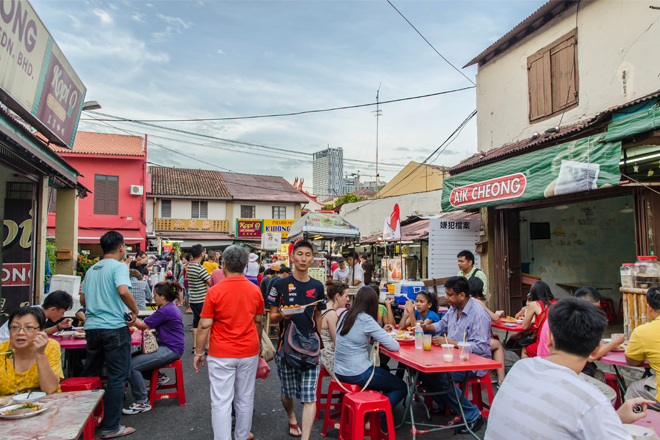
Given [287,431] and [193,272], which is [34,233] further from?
[287,431]

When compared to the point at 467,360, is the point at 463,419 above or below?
below

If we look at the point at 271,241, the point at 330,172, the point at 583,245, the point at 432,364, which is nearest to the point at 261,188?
the point at 271,241

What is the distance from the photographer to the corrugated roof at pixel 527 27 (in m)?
8.21

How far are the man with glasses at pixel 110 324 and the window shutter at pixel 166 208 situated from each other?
87.9 feet

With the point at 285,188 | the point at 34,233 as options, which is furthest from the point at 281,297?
the point at 285,188

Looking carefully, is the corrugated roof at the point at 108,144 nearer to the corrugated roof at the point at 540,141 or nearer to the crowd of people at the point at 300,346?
the corrugated roof at the point at 540,141

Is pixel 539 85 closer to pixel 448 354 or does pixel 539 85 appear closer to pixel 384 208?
pixel 448 354

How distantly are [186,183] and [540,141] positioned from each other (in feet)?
91.2

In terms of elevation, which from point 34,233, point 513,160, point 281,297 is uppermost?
point 513,160

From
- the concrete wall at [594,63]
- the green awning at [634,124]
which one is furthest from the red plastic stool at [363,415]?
the concrete wall at [594,63]

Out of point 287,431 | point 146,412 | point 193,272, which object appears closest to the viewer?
point 287,431

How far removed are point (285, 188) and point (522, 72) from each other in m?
26.9

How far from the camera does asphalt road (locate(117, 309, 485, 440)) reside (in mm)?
4141

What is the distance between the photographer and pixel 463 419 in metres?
3.94
